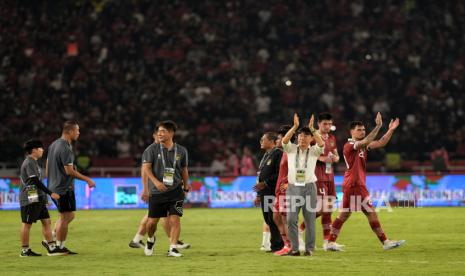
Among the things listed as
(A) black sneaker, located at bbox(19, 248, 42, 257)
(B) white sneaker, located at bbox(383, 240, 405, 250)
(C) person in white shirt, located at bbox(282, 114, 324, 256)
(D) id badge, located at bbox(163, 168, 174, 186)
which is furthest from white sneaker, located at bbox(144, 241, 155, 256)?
(B) white sneaker, located at bbox(383, 240, 405, 250)

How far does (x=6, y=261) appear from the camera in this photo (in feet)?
51.6

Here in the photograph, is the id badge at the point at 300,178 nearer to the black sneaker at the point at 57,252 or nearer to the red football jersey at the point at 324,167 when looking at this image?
the red football jersey at the point at 324,167

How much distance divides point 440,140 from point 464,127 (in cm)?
113

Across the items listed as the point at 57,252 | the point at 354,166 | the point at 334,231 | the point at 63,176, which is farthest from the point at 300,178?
the point at 57,252

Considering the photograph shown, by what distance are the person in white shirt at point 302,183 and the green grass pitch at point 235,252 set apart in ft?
1.33

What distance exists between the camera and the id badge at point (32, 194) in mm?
16922

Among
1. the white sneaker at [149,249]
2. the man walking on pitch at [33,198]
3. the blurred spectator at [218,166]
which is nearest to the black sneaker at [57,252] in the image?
the man walking on pitch at [33,198]

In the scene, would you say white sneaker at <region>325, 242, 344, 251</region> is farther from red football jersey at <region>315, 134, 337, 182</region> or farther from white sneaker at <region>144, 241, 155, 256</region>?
white sneaker at <region>144, 241, 155, 256</region>

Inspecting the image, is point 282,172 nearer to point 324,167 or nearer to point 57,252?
point 324,167

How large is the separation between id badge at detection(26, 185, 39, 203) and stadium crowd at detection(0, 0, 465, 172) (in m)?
17.8

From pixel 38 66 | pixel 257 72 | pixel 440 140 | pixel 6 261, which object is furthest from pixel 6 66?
pixel 6 261

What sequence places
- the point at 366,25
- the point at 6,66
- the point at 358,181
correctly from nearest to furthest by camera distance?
the point at 358,181 < the point at 6,66 < the point at 366,25

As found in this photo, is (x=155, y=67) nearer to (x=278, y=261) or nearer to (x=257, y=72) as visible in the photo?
(x=257, y=72)

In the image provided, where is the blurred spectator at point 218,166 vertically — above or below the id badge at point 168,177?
above
